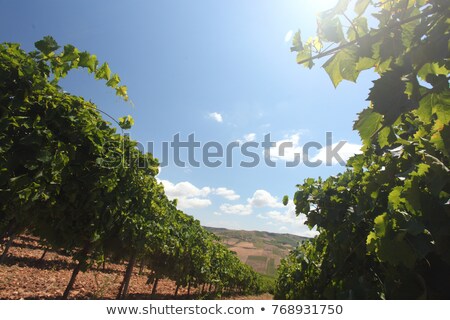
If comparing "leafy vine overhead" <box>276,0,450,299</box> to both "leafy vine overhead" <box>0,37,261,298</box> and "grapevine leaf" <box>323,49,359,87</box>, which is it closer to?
"grapevine leaf" <box>323,49,359,87</box>

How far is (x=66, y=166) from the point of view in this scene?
13.5ft

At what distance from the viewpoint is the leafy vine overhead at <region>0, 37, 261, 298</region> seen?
2.86 m

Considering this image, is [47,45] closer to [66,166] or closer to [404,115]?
[66,166]

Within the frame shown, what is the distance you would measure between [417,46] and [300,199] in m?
3.71

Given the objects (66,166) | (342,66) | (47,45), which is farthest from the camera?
(66,166)

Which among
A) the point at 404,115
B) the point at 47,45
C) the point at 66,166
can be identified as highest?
the point at 47,45

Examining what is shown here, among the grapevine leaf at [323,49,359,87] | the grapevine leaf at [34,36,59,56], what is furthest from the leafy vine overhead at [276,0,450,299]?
the grapevine leaf at [34,36,59,56]

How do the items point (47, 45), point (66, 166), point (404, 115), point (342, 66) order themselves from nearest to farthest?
point (342, 66) < point (404, 115) < point (47, 45) < point (66, 166)

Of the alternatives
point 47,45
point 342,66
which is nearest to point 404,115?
point 342,66

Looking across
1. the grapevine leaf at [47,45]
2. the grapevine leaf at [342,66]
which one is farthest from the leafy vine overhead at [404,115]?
the grapevine leaf at [47,45]

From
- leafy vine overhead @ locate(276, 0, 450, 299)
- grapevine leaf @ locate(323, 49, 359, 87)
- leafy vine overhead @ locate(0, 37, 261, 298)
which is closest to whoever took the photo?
leafy vine overhead @ locate(276, 0, 450, 299)

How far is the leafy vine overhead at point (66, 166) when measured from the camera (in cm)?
286

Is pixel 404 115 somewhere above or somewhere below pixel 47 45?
below
